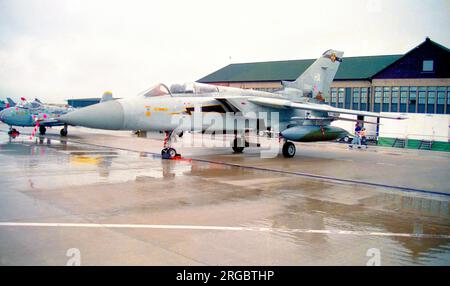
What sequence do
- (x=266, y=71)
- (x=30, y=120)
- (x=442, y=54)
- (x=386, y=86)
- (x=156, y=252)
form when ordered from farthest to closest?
1. (x=266, y=71)
2. (x=386, y=86)
3. (x=442, y=54)
4. (x=30, y=120)
5. (x=156, y=252)

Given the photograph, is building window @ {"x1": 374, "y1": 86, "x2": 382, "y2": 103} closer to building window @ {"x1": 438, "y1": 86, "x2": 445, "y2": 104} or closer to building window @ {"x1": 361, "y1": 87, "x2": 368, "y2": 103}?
building window @ {"x1": 361, "y1": 87, "x2": 368, "y2": 103}

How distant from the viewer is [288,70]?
48.3 m

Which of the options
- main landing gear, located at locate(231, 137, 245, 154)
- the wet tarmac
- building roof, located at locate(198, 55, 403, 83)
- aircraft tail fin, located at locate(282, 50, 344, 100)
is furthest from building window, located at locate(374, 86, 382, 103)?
the wet tarmac

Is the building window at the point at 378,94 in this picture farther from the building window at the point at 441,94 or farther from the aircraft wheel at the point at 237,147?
Result: the aircraft wheel at the point at 237,147

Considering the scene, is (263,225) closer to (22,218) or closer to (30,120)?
(22,218)

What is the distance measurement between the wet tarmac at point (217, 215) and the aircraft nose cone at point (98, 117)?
1.23 metres

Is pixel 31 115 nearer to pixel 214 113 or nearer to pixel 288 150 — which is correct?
pixel 214 113

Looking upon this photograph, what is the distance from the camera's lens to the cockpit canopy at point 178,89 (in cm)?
1257

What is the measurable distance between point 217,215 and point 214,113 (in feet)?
25.8

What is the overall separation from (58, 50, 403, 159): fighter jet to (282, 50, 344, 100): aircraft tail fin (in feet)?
0.16

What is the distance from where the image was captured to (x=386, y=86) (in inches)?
1512

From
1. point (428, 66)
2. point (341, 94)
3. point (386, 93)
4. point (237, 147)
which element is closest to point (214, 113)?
point (237, 147)
